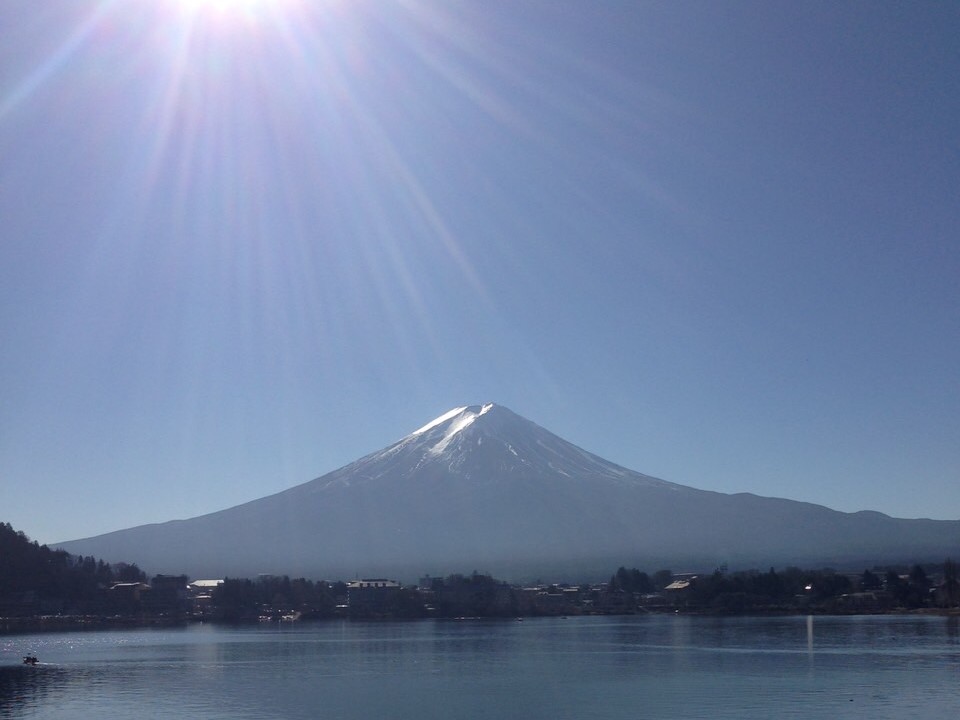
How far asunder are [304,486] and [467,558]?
29542 mm

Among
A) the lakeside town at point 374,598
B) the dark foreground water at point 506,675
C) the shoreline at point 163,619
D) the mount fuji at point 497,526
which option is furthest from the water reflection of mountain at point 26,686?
the mount fuji at point 497,526

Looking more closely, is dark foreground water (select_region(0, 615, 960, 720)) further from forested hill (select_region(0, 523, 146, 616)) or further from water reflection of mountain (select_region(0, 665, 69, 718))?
forested hill (select_region(0, 523, 146, 616))

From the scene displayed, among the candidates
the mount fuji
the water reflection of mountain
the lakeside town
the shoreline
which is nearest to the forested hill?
the lakeside town

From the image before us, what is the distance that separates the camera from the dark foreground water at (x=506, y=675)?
55.6 feet

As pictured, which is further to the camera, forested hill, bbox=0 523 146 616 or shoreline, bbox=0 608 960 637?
forested hill, bbox=0 523 146 616

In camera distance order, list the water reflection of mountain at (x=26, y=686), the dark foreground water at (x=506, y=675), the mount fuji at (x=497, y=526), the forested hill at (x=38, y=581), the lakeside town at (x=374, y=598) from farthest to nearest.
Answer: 1. the mount fuji at (x=497, y=526)
2. the lakeside town at (x=374, y=598)
3. the forested hill at (x=38, y=581)
4. the water reflection of mountain at (x=26, y=686)
5. the dark foreground water at (x=506, y=675)

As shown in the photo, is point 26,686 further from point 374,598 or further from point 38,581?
point 374,598

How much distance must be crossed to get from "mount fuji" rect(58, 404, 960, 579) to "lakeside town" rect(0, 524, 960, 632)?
3175 centimetres

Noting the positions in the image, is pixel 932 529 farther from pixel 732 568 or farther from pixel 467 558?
pixel 467 558

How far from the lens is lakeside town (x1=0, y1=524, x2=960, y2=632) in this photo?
46.1 meters

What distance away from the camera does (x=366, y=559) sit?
314ft

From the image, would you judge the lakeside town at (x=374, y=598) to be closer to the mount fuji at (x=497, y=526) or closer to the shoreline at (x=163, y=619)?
the shoreline at (x=163, y=619)

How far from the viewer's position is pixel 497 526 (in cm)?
10538

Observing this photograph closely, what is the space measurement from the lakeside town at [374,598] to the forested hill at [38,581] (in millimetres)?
44
